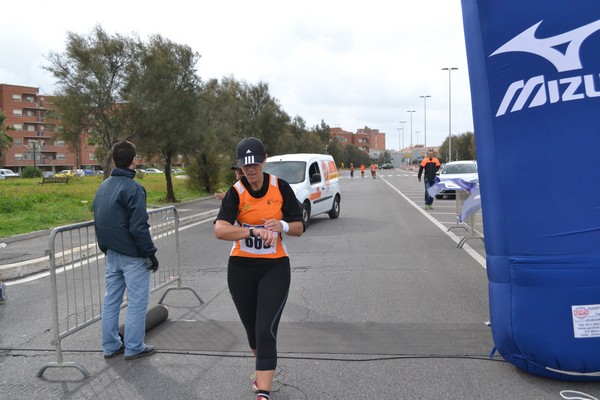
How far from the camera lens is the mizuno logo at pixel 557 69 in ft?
11.8

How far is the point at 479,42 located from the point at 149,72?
17.8m

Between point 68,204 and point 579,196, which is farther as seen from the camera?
point 68,204

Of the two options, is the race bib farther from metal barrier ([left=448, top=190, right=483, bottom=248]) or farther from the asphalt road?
metal barrier ([left=448, top=190, right=483, bottom=248])

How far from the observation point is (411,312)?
5777mm

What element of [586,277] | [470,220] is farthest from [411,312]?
[470,220]

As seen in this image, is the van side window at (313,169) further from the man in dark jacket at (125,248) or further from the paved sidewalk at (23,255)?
the man in dark jacket at (125,248)

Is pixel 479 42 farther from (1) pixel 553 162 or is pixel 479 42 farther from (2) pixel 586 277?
(2) pixel 586 277

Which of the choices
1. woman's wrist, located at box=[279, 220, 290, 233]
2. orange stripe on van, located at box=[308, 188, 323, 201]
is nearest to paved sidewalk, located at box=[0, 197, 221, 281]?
woman's wrist, located at box=[279, 220, 290, 233]

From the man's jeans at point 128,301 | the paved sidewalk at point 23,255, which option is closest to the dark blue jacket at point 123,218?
the man's jeans at point 128,301

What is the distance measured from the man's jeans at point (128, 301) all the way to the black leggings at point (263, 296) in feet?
4.16

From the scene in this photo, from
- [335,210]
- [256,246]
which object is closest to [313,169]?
[335,210]

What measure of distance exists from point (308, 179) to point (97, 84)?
922 centimetres

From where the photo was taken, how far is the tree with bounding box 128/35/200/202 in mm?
19594

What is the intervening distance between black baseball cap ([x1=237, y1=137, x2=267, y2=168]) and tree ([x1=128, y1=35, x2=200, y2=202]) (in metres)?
16.9
